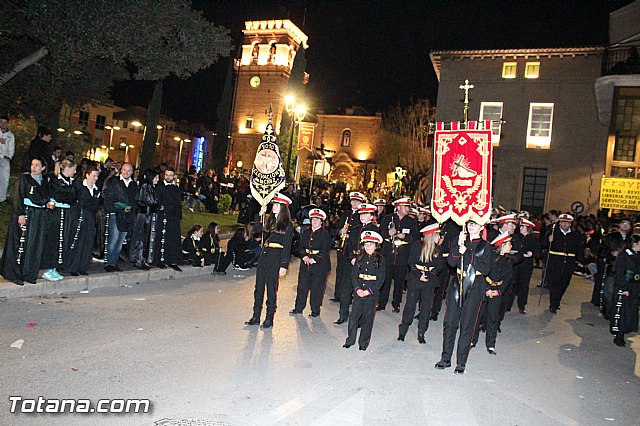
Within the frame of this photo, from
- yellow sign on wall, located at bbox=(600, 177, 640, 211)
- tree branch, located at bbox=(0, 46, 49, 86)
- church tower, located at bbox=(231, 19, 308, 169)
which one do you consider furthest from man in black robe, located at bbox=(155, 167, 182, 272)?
church tower, located at bbox=(231, 19, 308, 169)

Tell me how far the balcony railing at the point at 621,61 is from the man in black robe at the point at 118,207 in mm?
→ 25376

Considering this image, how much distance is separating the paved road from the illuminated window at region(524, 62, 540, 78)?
26.0m

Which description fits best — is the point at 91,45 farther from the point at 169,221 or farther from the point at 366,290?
the point at 366,290

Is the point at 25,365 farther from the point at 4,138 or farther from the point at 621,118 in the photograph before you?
the point at 621,118

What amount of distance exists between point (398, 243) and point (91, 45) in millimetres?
7999

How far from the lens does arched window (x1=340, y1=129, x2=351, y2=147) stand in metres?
68.4

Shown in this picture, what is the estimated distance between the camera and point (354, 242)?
950 cm

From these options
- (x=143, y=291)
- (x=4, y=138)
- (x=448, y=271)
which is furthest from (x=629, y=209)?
(x=4, y=138)

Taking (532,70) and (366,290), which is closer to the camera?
(366,290)

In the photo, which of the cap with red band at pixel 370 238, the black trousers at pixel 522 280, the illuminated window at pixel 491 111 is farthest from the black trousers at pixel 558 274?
the illuminated window at pixel 491 111

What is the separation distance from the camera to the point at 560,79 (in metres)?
31.2

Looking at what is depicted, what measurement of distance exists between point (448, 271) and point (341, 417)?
6.23 meters

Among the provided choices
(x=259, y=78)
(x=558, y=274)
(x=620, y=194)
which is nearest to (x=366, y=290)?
(x=558, y=274)

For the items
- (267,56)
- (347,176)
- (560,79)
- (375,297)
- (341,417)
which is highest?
(267,56)
